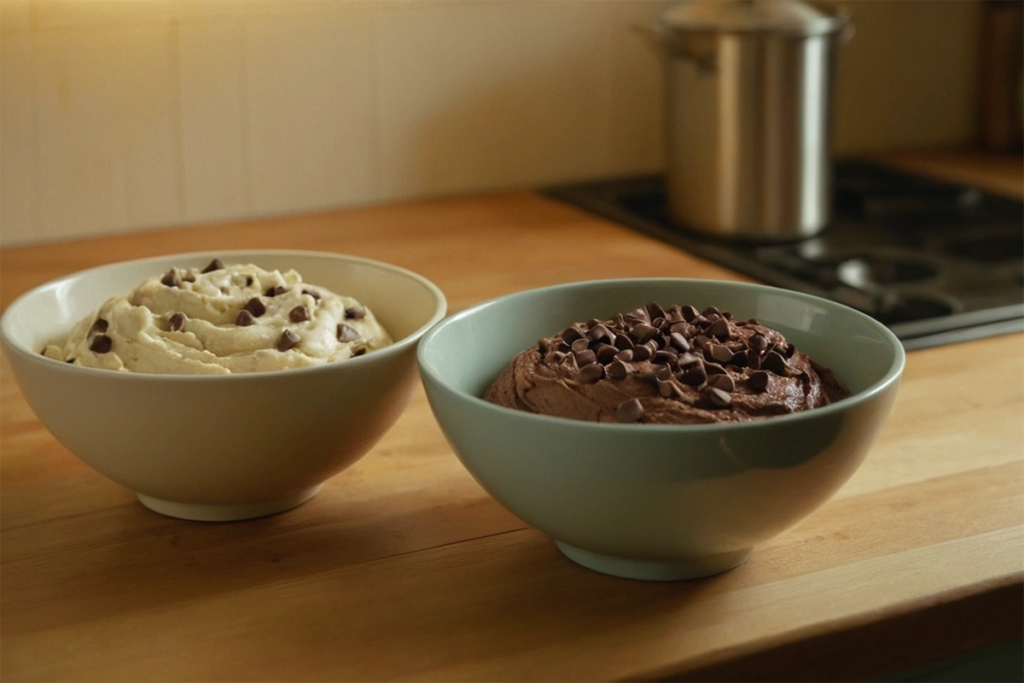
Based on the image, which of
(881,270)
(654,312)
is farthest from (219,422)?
(881,270)

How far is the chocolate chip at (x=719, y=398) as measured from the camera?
72 centimetres

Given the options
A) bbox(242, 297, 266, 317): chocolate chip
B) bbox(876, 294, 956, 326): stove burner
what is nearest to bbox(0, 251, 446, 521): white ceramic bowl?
bbox(242, 297, 266, 317): chocolate chip

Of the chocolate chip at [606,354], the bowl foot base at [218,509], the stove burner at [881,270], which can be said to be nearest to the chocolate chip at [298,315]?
the bowl foot base at [218,509]

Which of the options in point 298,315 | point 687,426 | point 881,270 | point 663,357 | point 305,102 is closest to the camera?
point 687,426

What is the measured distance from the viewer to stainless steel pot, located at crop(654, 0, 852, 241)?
5.16ft

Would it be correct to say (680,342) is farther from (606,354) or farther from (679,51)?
(679,51)

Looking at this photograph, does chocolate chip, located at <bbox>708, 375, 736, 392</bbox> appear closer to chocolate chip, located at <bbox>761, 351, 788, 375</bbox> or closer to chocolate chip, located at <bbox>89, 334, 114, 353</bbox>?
chocolate chip, located at <bbox>761, 351, 788, 375</bbox>

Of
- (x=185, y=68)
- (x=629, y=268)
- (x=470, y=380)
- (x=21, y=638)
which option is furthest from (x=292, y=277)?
(x=185, y=68)

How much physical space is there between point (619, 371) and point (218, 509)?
32 centimetres

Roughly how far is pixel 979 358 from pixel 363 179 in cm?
100

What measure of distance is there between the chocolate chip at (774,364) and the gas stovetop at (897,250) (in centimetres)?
47

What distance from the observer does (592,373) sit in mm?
742

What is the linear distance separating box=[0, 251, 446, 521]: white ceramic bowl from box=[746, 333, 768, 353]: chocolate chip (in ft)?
0.74

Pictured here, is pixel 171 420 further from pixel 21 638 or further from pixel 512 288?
pixel 512 288
